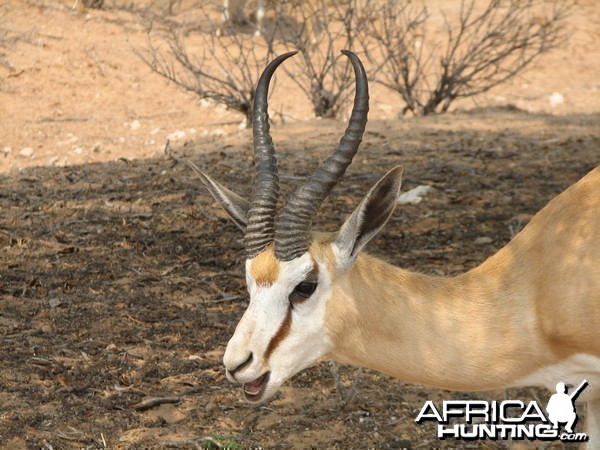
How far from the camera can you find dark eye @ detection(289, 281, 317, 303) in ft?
13.4

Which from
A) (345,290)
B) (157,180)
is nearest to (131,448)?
(345,290)

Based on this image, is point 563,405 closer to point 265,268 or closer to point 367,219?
point 367,219

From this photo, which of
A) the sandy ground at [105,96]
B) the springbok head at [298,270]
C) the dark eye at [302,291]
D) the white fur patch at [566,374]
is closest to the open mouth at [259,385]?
the springbok head at [298,270]

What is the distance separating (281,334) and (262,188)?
0.71 metres

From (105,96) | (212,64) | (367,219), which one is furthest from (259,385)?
(212,64)

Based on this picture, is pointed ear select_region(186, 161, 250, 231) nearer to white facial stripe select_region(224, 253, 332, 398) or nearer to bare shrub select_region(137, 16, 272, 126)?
white facial stripe select_region(224, 253, 332, 398)

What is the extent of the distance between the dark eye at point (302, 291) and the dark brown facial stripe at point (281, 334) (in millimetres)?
63

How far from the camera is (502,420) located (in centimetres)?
477

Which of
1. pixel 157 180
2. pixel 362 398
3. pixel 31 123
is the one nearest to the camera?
pixel 362 398

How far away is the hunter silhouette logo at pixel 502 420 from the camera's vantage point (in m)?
4.42

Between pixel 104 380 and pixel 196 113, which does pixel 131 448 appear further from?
pixel 196 113

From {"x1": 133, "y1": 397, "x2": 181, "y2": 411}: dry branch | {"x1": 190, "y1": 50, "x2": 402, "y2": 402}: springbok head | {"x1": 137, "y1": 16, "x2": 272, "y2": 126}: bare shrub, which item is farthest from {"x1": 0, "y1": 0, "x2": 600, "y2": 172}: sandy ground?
{"x1": 190, "y1": 50, "x2": 402, "y2": 402}: springbok head

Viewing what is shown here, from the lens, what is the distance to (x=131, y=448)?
4711mm

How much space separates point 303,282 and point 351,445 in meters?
1.28
